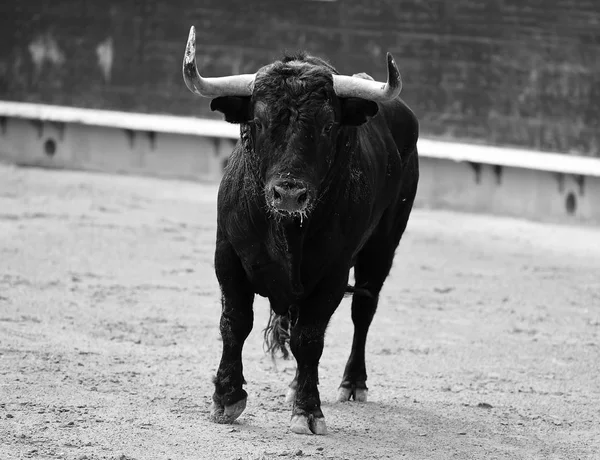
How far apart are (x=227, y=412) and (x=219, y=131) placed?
8.44 meters

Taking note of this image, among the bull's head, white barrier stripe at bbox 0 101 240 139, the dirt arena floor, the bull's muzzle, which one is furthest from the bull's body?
white barrier stripe at bbox 0 101 240 139

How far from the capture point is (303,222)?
3420 millimetres

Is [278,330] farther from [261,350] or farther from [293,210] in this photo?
[293,210]

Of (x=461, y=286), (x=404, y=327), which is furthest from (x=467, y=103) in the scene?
(x=404, y=327)

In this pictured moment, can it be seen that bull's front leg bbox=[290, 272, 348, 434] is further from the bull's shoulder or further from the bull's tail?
the bull's shoulder

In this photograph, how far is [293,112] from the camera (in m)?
3.27

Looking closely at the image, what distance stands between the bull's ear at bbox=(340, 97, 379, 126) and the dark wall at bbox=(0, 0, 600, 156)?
307 inches

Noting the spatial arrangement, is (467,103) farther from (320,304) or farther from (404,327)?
(320,304)

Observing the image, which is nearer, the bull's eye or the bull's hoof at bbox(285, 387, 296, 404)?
the bull's eye

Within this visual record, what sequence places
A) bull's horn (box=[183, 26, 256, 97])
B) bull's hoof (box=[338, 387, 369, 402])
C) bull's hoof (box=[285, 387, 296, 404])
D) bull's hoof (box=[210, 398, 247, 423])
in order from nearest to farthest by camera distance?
bull's horn (box=[183, 26, 256, 97]), bull's hoof (box=[210, 398, 247, 423]), bull's hoof (box=[285, 387, 296, 404]), bull's hoof (box=[338, 387, 369, 402])

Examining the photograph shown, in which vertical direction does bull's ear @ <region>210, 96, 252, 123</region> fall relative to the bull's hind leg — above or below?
above

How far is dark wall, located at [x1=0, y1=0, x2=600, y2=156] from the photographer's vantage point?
11.1 meters

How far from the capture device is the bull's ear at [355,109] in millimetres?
3455

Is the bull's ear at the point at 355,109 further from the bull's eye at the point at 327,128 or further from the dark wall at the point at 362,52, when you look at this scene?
the dark wall at the point at 362,52
